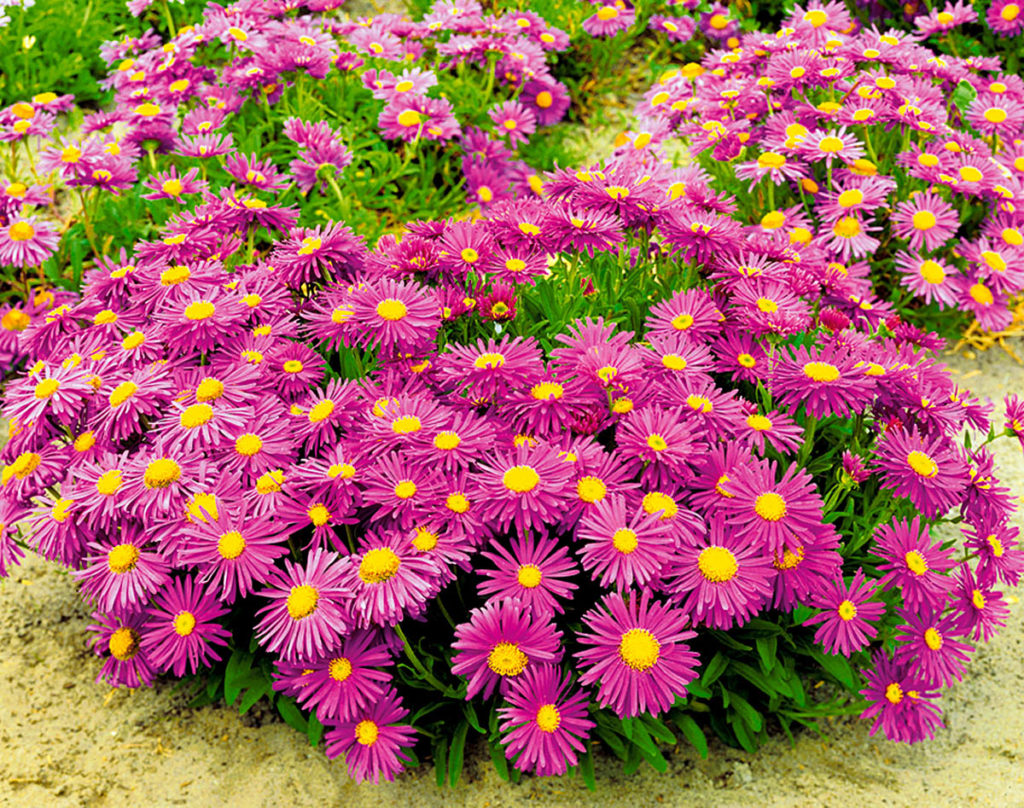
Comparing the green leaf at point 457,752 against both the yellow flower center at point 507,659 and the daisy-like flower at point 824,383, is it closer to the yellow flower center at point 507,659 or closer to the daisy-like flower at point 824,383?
the yellow flower center at point 507,659

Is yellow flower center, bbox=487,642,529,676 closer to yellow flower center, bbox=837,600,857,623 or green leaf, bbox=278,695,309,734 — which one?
green leaf, bbox=278,695,309,734

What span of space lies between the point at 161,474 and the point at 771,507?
1193 millimetres

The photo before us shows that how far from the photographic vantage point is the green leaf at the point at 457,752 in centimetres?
179

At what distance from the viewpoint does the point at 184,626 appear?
172 centimetres

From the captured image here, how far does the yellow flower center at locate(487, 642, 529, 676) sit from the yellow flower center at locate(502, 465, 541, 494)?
289 mm

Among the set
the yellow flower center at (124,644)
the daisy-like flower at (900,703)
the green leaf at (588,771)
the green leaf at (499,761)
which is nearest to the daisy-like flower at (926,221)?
the daisy-like flower at (900,703)

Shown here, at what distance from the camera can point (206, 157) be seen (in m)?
2.80

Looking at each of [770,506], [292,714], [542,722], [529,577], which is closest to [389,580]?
[529,577]

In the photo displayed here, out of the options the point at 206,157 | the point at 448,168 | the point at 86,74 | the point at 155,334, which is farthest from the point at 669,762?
the point at 86,74

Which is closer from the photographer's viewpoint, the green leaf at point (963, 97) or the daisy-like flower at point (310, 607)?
the daisy-like flower at point (310, 607)

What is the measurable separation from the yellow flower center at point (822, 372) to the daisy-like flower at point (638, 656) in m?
0.56

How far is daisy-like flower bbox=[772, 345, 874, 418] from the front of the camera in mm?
1728

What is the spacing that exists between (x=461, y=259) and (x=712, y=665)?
1064mm

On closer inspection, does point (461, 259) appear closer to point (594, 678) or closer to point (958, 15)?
point (594, 678)
